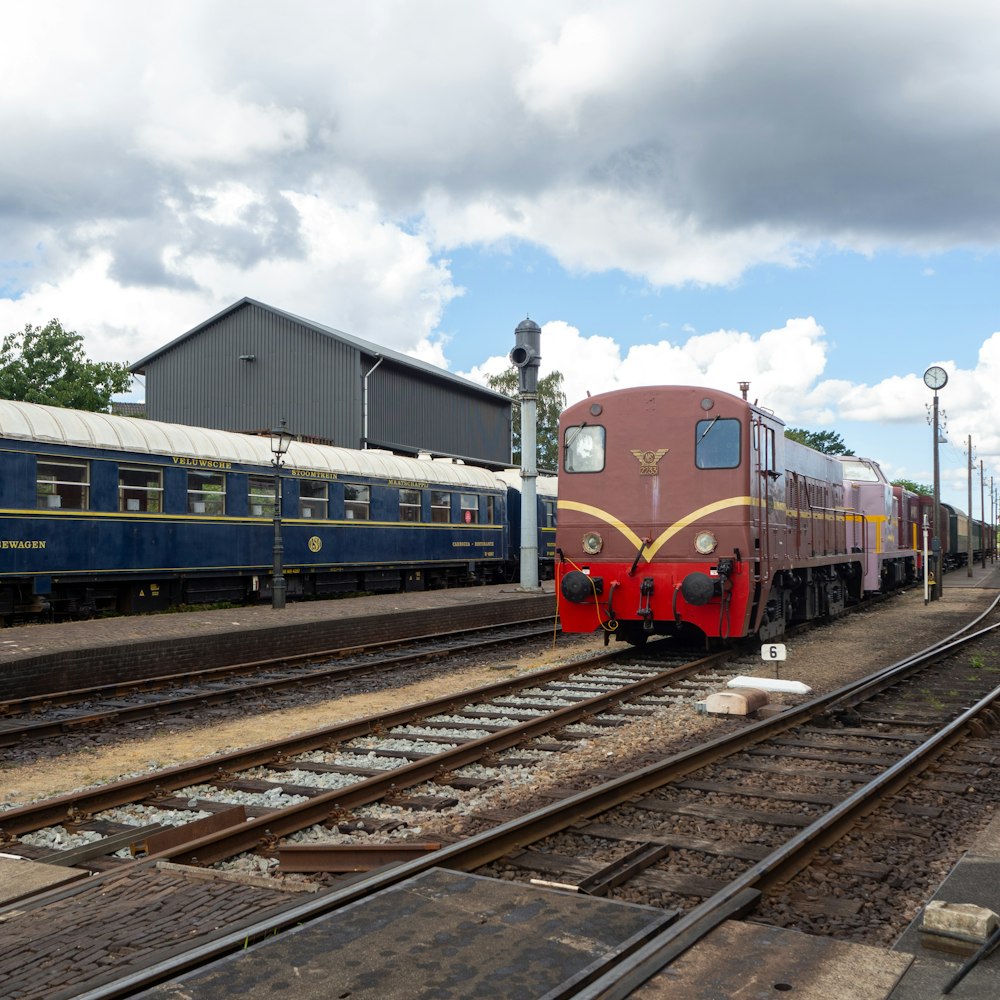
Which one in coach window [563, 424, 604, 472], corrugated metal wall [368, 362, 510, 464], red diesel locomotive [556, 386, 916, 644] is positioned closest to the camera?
red diesel locomotive [556, 386, 916, 644]

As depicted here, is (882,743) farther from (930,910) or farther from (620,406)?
(620,406)

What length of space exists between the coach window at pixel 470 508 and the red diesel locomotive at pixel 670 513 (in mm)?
13752

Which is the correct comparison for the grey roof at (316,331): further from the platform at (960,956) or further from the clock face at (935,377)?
the platform at (960,956)

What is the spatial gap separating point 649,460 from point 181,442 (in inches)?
399

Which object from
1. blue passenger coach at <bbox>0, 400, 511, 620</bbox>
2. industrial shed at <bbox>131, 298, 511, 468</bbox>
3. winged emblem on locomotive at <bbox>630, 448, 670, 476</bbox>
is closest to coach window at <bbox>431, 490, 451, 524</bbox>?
blue passenger coach at <bbox>0, 400, 511, 620</bbox>

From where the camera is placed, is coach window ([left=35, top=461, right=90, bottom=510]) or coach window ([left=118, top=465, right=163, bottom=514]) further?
coach window ([left=118, top=465, right=163, bottom=514])

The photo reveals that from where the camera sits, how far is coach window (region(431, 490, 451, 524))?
26.0 meters

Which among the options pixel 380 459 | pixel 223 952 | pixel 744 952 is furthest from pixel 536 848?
pixel 380 459

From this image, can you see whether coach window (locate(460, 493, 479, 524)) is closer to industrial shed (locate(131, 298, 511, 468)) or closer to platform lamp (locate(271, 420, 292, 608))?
industrial shed (locate(131, 298, 511, 468))

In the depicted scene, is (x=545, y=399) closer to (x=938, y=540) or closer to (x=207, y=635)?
(x=938, y=540)

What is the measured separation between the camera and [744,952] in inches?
152

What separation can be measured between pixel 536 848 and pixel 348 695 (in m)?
5.99

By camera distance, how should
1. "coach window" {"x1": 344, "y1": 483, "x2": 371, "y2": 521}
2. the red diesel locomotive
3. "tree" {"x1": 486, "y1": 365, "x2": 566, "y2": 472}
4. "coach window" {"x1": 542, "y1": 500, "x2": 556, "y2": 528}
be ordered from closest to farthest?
the red diesel locomotive, "coach window" {"x1": 344, "y1": 483, "x2": 371, "y2": 521}, "coach window" {"x1": 542, "y1": 500, "x2": 556, "y2": 528}, "tree" {"x1": 486, "y1": 365, "x2": 566, "y2": 472}

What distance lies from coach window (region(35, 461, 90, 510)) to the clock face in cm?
2271
